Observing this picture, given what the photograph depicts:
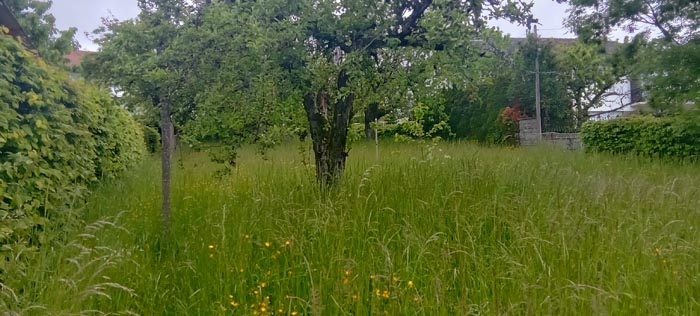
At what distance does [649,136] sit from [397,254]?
10.1 meters

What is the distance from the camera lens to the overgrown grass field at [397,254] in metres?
2.45

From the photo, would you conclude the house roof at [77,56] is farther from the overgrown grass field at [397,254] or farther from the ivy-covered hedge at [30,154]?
the overgrown grass field at [397,254]

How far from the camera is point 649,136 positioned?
10.9 m

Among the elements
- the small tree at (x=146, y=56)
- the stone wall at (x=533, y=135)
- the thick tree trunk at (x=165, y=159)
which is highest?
the small tree at (x=146, y=56)

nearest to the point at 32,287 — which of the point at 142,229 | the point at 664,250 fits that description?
the point at 142,229

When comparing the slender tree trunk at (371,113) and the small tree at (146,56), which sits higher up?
the small tree at (146,56)

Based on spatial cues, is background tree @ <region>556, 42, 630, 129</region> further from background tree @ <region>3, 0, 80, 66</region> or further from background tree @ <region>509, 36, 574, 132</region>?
background tree @ <region>3, 0, 80, 66</region>

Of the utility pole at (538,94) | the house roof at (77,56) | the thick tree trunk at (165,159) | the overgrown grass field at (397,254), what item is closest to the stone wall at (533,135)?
the utility pole at (538,94)

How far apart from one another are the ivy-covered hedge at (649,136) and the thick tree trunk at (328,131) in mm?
6806

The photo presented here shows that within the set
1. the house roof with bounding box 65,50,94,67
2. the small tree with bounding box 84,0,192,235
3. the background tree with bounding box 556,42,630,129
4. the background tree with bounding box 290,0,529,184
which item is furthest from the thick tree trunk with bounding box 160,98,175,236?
the background tree with bounding box 556,42,630,129

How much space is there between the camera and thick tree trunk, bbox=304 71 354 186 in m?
4.62

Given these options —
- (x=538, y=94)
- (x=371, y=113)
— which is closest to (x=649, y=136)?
(x=538, y=94)

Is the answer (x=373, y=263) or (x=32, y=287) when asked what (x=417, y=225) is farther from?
(x=32, y=287)

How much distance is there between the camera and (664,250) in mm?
2908
